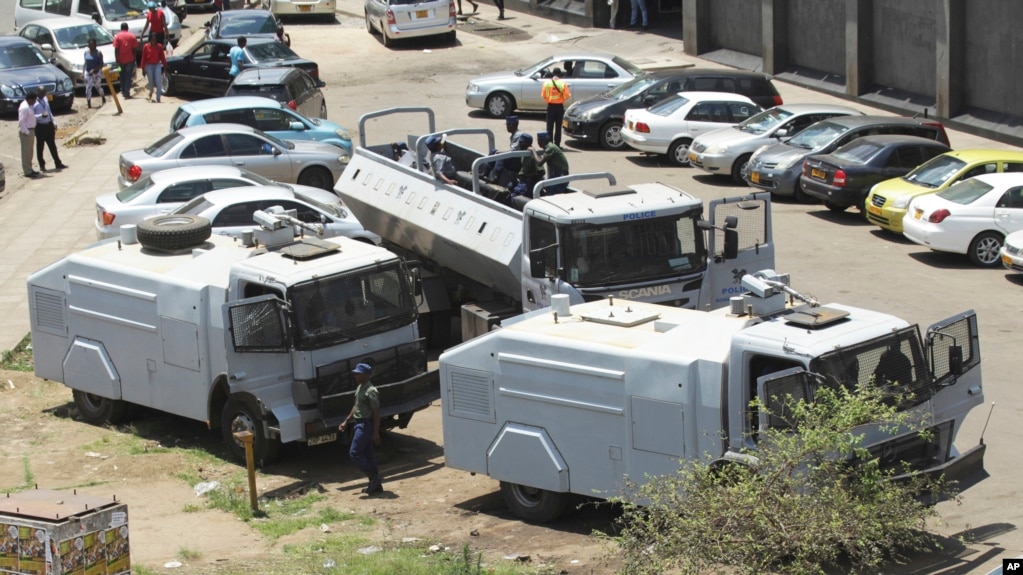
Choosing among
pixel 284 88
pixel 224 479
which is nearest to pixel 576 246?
pixel 224 479

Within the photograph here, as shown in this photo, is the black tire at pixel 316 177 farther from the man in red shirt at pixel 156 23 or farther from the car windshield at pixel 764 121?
the man in red shirt at pixel 156 23

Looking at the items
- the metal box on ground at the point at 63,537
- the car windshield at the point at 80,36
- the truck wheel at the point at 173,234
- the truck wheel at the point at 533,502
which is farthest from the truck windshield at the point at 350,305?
the car windshield at the point at 80,36

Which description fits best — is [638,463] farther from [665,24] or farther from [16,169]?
[665,24]

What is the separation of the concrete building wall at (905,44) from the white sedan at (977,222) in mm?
10816

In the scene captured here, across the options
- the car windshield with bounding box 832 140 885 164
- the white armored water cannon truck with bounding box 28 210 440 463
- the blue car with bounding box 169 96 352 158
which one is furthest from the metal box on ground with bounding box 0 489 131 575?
the car windshield with bounding box 832 140 885 164

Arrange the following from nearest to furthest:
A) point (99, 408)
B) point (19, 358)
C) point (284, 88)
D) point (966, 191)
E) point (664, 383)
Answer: point (664, 383) < point (99, 408) < point (19, 358) < point (966, 191) < point (284, 88)

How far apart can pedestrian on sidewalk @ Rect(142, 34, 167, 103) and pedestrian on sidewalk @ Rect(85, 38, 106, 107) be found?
3.61 ft

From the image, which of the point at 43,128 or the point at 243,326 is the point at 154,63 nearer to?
the point at 43,128

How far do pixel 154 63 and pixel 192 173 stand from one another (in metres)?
13.0

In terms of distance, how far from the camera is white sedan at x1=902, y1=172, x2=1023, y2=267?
64.1 ft

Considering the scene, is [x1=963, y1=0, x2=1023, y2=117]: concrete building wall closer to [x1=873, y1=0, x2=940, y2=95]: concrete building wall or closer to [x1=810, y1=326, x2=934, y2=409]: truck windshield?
[x1=873, y1=0, x2=940, y2=95]: concrete building wall

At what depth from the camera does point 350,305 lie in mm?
13734

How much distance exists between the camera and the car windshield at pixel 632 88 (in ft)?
93.9

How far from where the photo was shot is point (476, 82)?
3116 centimetres
